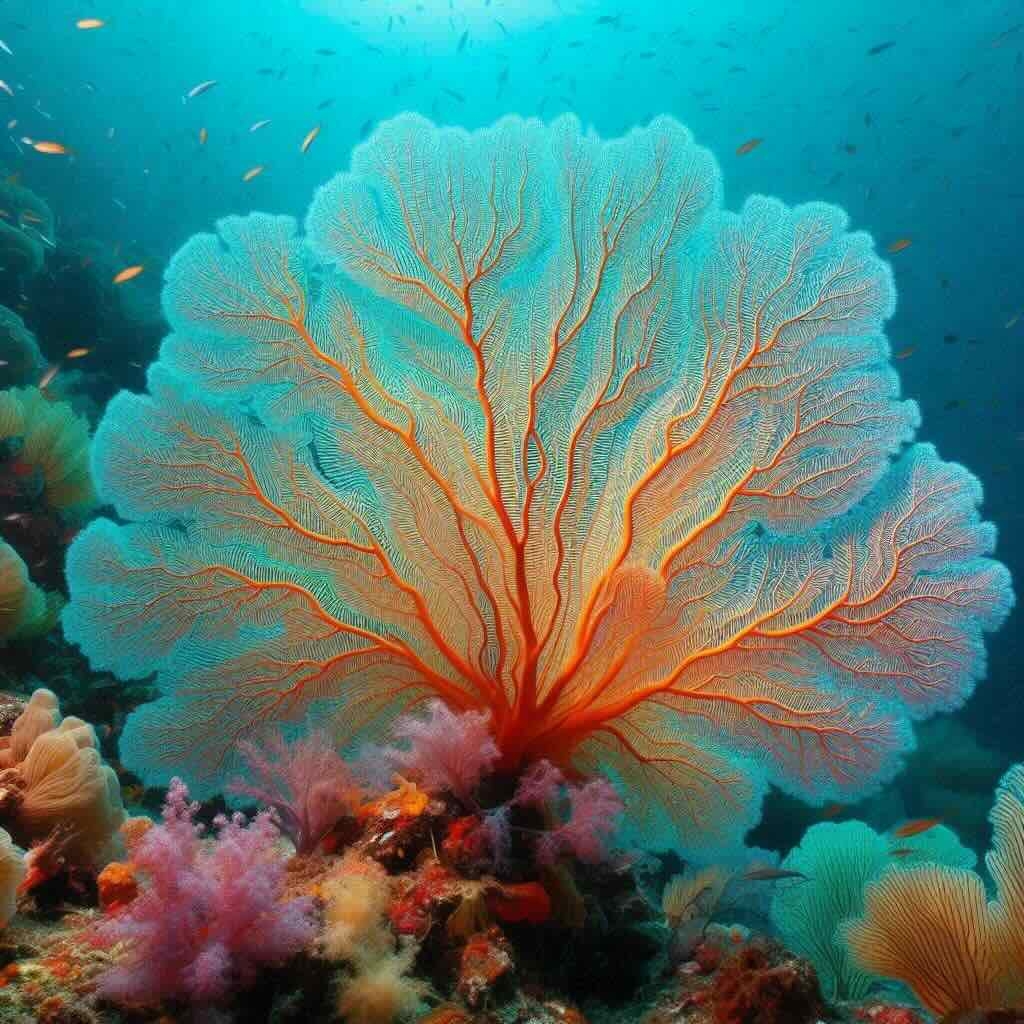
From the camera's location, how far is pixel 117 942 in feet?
7.06

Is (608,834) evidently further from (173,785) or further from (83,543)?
(83,543)

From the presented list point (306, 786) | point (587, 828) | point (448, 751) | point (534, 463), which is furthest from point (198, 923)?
point (534, 463)

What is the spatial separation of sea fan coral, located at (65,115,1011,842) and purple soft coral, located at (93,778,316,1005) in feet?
4.48

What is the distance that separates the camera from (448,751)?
117 inches

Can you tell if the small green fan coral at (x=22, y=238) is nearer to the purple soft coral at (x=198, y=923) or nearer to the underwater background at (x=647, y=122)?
the underwater background at (x=647, y=122)

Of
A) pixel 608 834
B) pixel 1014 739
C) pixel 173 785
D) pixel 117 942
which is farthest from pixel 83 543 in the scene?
pixel 1014 739

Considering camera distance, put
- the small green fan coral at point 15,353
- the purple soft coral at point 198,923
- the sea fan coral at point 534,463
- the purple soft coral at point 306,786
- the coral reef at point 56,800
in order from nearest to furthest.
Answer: the purple soft coral at point 198,923, the coral reef at point 56,800, the purple soft coral at point 306,786, the sea fan coral at point 534,463, the small green fan coral at point 15,353

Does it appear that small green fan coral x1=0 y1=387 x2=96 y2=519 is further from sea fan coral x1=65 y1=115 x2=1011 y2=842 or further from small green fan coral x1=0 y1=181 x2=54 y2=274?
small green fan coral x1=0 y1=181 x2=54 y2=274

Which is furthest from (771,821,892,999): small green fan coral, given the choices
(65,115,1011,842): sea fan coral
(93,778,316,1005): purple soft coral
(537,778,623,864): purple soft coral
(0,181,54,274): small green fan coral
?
(0,181,54,274): small green fan coral

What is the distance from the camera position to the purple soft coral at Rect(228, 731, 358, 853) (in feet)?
10.2

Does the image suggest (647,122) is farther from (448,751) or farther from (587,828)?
(587,828)

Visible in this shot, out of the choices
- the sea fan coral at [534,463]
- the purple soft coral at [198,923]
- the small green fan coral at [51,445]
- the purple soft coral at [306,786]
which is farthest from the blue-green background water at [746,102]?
the purple soft coral at [198,923]

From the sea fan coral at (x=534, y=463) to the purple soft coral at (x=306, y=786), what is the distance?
1.30 feet

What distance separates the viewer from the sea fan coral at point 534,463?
345 centimetres
